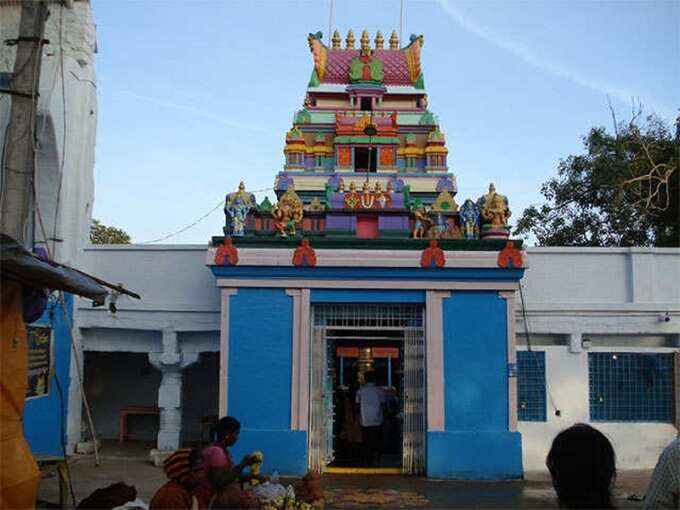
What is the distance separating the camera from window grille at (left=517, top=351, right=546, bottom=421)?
1128 centimetres

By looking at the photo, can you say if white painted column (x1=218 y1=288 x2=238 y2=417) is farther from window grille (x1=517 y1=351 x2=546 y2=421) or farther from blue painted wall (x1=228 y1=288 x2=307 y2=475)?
window grille (x1=517 y1=351 x2=546 y2=421)

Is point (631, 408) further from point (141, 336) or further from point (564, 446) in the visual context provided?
point (564, 446)

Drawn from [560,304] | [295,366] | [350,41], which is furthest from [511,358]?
[350,41]

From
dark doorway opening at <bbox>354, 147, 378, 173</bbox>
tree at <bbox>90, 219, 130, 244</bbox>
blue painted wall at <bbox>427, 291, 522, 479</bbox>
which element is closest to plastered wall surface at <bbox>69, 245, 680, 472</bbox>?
blue painted wall at <bbox>427, 291, 522, 479</bbox>

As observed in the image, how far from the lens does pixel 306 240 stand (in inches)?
416

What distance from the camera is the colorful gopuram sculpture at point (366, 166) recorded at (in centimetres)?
1135

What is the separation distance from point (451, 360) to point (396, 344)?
14.4 ft

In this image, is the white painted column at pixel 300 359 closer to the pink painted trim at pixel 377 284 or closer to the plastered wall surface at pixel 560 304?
the pink painted trim at pixel 377 284

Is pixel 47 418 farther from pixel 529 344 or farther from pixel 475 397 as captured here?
pixel 529 344

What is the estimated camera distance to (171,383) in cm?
1223

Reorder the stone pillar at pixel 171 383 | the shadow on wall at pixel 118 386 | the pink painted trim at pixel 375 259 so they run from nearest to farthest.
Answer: the pink painted trim at pixel 375 259
the stone pillar at pixel 171 383
the shadow on wall at pixel 118 386

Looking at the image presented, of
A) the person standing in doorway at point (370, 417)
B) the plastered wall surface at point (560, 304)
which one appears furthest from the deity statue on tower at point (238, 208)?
the person standing in doorway at point (370, 417)

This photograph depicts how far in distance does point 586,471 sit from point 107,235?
33.4 metres

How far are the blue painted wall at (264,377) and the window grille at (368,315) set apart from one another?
56 cm
